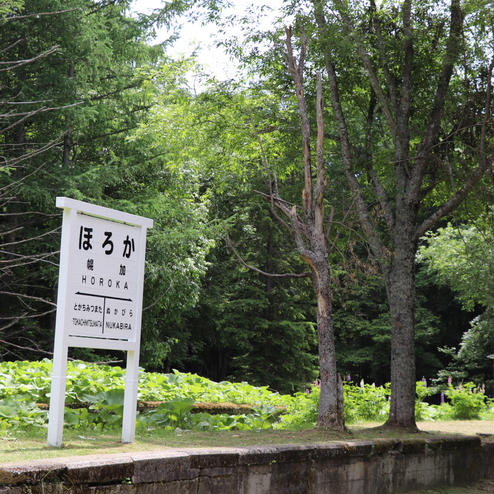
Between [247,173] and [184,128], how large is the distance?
175 centimetres

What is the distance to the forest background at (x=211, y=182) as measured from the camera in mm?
10766

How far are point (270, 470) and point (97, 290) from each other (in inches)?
88.5

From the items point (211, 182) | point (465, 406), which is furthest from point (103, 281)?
point (211, 182)

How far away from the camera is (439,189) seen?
11.9 m

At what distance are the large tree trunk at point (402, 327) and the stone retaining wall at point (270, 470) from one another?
2.68 ft

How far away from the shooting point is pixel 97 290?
5.74 metres

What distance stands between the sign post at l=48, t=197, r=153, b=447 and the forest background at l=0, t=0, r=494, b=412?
8.51 ft

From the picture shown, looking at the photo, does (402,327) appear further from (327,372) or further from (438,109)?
(438,109)

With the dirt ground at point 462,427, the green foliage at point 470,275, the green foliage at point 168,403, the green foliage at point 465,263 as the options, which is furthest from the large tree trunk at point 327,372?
the green foliage at point 465,263

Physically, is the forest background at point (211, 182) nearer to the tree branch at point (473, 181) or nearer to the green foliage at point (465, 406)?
the tree branch at point (473, 181)

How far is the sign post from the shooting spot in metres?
5.41

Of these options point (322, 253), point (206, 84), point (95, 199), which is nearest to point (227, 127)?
point (206, 84)

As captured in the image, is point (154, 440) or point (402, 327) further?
point (402, 327)

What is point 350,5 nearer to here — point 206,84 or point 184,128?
point 206,84
